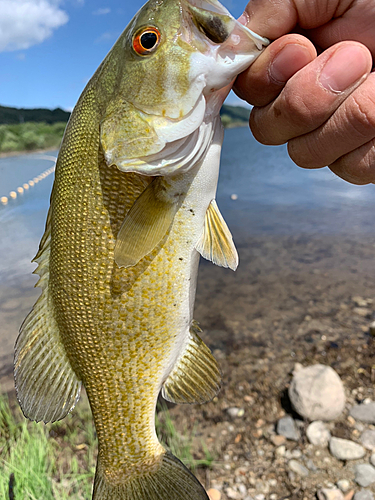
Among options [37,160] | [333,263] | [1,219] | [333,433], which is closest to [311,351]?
[333,433]

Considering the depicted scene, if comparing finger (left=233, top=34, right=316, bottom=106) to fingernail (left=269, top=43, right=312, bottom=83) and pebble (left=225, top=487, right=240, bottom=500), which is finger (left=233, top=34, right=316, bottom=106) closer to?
fingernail (left=269, top=43, right=312, bottom=83)

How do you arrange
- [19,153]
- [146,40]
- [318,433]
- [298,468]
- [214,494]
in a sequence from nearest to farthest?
[146,40] < [214,494] < [298,468] < [318,433] < [19,153]

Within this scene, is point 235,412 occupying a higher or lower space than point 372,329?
lower

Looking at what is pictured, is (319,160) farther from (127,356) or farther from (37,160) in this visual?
(37,160)

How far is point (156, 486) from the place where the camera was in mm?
1854

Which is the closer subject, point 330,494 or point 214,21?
point 214,21

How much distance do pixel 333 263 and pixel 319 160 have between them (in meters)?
7.05

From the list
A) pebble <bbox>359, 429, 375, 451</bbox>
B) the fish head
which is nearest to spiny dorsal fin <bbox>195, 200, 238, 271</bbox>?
the fish head

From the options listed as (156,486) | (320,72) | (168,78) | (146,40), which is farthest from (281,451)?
(146,40)

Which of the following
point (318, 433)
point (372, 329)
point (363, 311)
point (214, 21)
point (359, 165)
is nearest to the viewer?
point (214, 21)

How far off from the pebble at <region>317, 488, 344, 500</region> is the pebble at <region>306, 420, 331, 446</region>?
479 millimetres

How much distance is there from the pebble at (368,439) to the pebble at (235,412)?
1.20m

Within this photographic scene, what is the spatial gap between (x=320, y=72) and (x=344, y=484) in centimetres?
329

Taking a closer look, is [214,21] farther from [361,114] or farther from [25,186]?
[25,186]
